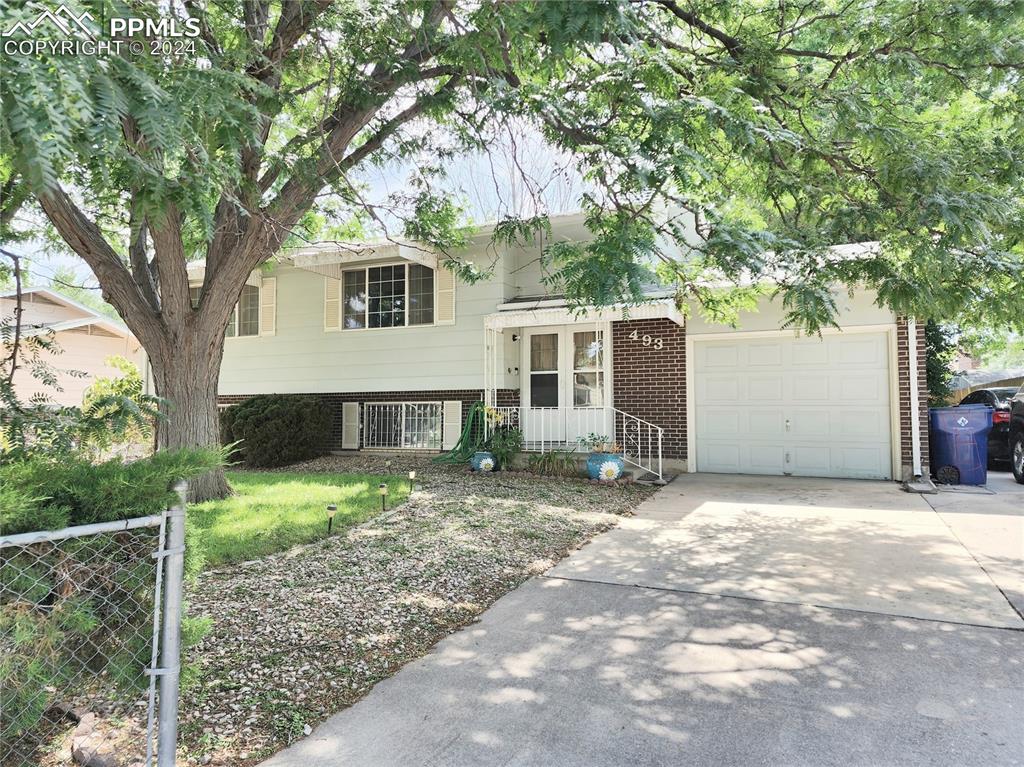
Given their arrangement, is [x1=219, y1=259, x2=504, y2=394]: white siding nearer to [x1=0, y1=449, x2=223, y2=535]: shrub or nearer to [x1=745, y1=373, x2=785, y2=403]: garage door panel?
[x1=745, y1=373, x2=785, y2=403]: garage door panel

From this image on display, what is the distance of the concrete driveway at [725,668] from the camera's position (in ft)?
8.91

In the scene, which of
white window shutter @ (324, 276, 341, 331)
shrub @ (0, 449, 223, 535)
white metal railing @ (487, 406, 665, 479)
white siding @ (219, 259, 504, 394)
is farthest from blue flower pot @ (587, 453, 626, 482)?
shrub @ (0, 449, 223, 535)

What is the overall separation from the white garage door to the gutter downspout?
46 cm

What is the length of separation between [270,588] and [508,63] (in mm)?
4284

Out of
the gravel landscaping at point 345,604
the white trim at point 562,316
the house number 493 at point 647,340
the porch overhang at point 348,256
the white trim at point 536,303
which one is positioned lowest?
the gravel landscaping at point 345,604

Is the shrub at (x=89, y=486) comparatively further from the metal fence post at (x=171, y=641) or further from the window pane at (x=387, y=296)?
the window pane at (x=387, y=296)

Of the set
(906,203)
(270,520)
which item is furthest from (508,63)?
(270,520)

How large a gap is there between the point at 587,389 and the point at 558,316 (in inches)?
68.4

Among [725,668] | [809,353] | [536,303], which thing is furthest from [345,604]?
[809,353]

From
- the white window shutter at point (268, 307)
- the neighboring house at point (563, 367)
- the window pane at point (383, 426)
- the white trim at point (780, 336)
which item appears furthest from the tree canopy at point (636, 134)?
the white window shutter at point (268, 307)

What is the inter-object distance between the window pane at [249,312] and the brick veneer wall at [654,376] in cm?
807

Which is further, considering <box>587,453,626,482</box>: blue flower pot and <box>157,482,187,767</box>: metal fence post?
<box>587,453,626,482</box>: blue flower pot

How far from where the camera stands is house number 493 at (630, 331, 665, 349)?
11336mm

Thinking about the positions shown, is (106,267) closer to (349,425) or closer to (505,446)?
(505,446)
